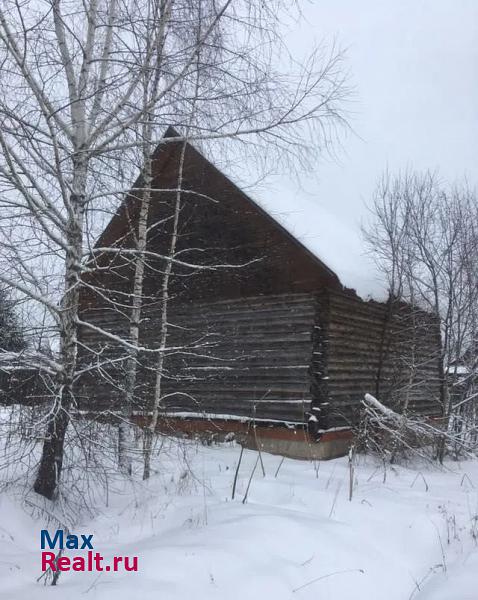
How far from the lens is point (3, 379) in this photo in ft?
20.5

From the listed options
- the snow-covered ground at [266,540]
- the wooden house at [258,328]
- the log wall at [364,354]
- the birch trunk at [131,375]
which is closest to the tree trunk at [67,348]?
the snow-covered ground at [266,540]

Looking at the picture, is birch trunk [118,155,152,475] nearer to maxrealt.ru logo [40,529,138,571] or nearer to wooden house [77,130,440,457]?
maxrealt.ru logo [40,529,138,571]

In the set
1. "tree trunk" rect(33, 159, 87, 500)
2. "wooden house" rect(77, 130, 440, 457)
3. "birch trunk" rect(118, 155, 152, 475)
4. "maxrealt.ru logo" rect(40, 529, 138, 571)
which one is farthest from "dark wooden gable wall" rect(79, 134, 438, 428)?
"maxrealt.ru logo" rect(40, 529, 138, 571)

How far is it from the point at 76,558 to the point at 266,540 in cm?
148

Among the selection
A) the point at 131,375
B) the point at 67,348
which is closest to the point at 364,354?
the point at 131,375

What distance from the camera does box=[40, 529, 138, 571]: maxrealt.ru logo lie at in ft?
12.4

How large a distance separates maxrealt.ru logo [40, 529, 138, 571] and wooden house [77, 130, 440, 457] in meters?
4.21

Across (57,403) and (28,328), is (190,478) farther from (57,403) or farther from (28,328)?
(28,328)

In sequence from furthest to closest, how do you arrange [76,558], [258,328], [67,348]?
1. [258,328]
2. [67,348]
3. [76,558]

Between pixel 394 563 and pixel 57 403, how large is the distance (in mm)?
3414

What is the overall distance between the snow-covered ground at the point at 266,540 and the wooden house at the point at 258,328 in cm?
226

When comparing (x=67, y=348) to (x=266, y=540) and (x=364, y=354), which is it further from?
(x=364, y=354)

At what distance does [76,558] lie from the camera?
167 inches

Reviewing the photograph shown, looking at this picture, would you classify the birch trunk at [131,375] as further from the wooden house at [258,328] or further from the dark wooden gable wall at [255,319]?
the dark wooden gable wall at [255,319]
